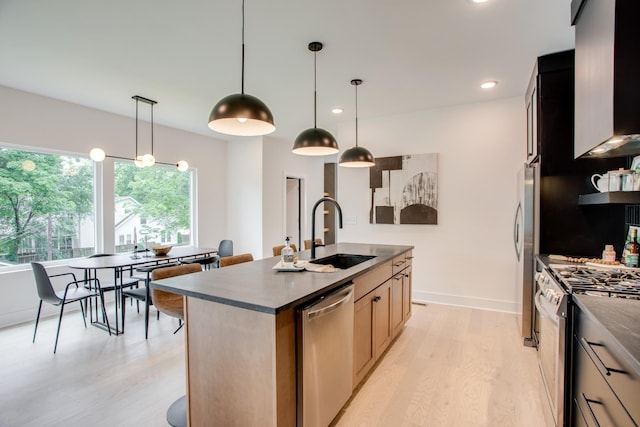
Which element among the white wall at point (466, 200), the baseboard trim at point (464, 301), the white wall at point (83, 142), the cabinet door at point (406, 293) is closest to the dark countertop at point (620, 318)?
the cabinet door at point (406, 293)

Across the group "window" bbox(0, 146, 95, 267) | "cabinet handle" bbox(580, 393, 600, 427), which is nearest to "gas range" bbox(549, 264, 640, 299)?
"cabinet handle" bbox(580, 393, 600, 427)

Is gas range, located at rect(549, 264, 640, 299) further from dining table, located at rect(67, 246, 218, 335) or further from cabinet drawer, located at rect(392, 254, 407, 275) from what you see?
dining table, located at rect(67, 246, 218, 335)

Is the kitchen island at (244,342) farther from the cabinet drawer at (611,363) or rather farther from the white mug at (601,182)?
the white mug at (601,182)

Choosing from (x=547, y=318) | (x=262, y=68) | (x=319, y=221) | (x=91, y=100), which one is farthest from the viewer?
(x=319, y=221)

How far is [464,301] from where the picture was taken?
14.1 ft

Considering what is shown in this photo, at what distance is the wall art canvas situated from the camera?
446 cm

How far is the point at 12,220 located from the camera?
3828mm

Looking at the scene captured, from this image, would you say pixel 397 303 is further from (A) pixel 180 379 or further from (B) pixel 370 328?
(A) pixel 180 379

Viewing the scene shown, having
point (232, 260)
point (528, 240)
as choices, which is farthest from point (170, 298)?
point (528, 240)

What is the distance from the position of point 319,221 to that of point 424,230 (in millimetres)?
3507

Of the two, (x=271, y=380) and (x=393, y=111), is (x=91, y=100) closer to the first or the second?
(x=393, y=111)

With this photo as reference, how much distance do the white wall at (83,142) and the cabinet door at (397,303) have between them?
147 inches

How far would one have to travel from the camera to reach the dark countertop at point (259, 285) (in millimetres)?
1483

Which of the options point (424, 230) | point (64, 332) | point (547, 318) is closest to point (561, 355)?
point (547, 318)
